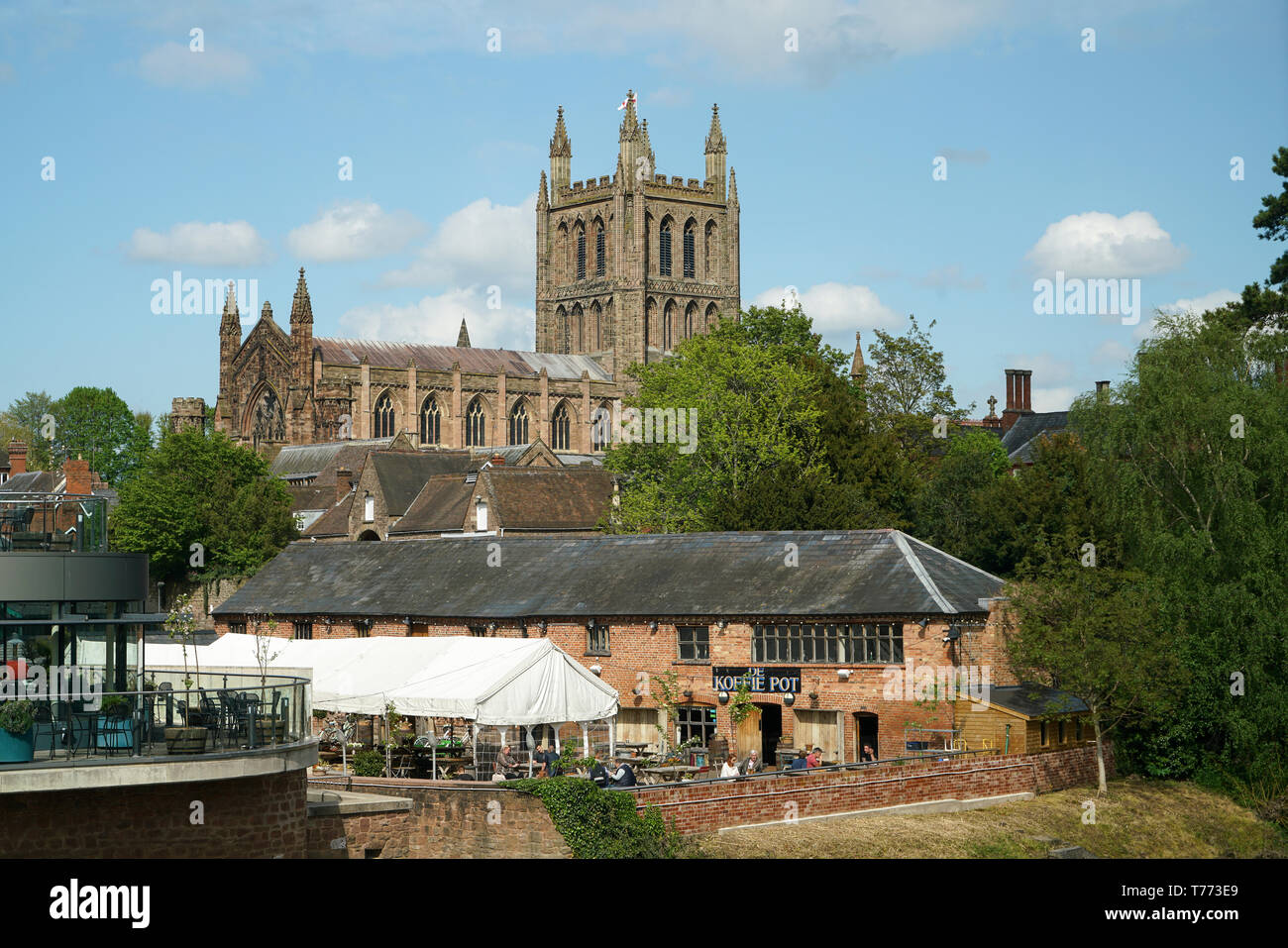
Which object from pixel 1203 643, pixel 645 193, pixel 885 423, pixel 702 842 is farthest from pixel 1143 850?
pixel 645 193

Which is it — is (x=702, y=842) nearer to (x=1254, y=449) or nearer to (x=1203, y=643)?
(x=1203, y=643)

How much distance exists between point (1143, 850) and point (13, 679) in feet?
72.2

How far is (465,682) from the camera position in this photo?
31938mm

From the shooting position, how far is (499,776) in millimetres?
28922

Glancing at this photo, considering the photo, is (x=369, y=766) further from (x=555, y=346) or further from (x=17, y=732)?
(x=555, y=346)

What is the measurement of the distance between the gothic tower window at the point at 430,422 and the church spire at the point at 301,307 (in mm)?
10875

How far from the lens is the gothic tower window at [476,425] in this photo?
116m

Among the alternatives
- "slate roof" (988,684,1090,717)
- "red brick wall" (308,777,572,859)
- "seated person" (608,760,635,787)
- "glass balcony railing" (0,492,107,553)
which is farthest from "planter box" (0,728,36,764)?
"slate roof" (988,684,1090,717)

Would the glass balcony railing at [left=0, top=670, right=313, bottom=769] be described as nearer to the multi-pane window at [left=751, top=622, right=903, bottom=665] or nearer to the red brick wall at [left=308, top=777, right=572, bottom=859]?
the red brick wall at [left=308, top=777, right=572, bottom=859]

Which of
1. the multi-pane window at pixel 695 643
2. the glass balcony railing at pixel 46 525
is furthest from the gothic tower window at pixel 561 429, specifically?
the glass balcony railing at pixel 46 525

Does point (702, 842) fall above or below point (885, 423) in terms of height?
below

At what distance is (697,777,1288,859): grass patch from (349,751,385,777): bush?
6872mm

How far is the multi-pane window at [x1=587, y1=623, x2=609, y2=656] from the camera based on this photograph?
136 feet
